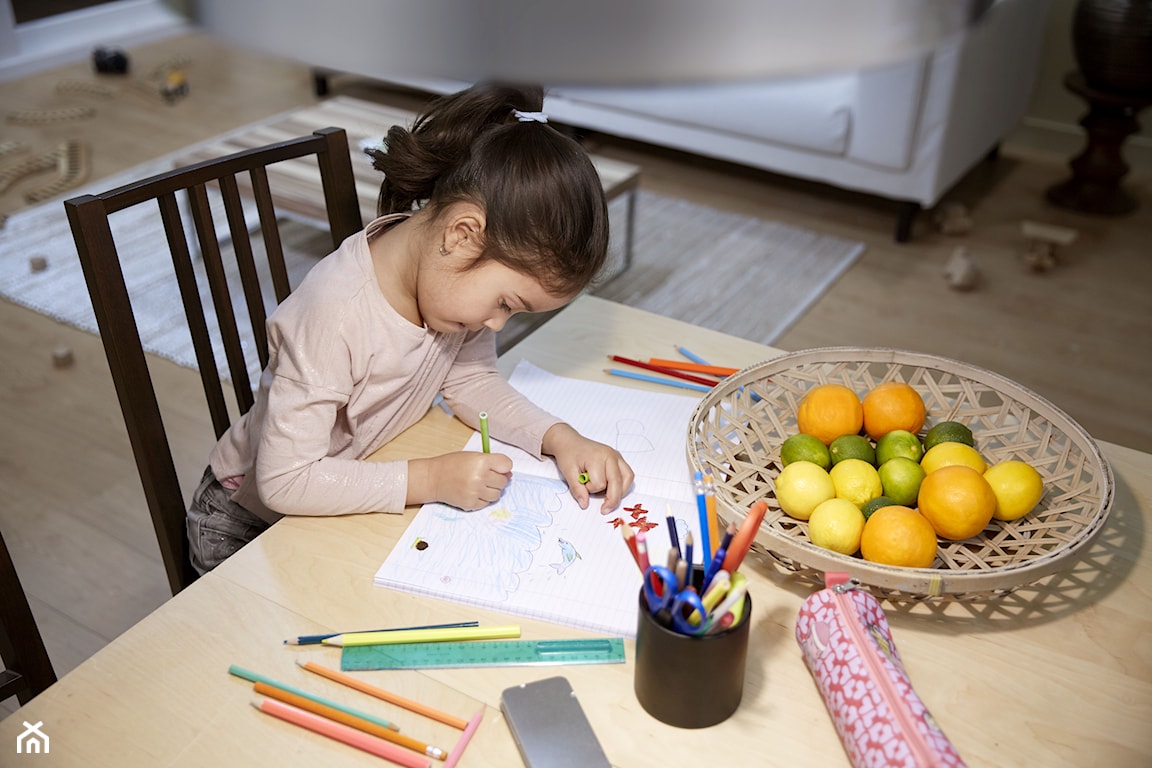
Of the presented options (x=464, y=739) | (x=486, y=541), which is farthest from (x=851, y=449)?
(x=464, y=739)

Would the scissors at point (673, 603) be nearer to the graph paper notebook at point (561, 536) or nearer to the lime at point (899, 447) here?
the graph paper notebook at point (561, 536)

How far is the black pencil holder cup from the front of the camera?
69 centimetres

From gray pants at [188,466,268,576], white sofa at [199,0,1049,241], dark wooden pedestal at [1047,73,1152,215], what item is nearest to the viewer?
gray pants at [188,466,268,576]

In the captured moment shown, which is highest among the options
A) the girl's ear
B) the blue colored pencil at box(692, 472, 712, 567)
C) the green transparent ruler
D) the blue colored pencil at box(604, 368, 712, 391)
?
the girl's ear

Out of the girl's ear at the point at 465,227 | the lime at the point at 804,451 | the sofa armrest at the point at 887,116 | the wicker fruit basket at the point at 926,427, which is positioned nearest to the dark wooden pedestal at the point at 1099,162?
the sofa armrest at the point at 887,116

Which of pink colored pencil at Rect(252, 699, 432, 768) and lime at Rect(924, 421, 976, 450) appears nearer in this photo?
pink colored pencil at Rect(252, 699, 432, 768)

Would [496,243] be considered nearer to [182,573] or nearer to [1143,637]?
[182,573]

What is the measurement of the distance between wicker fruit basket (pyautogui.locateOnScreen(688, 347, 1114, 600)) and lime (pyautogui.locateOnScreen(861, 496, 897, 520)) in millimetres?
56

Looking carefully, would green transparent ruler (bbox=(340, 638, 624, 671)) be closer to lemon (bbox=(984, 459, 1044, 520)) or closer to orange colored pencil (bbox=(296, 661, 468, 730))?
orange colored pencil (bbox=(296, 661, 468, 730))

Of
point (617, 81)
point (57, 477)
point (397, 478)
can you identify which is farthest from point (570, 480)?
point (57, 477)

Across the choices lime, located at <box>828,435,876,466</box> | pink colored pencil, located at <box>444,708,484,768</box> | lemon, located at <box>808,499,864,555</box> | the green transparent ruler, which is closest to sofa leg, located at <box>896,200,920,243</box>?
lime, located at <box>828,435,876,466</box>

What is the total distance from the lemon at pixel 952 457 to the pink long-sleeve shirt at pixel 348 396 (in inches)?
15.5

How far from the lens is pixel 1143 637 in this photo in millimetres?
831

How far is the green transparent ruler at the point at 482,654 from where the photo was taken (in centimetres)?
78
